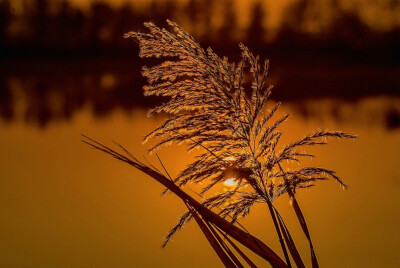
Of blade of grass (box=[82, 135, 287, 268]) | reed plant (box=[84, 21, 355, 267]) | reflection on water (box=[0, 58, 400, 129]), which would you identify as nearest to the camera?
blade of grass (box=[82, 135, 287, 268])

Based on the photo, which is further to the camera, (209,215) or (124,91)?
(124,91)

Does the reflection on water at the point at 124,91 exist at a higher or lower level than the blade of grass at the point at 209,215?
higher

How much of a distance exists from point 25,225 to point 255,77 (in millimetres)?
6421

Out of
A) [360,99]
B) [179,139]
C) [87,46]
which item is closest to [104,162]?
[179,139]

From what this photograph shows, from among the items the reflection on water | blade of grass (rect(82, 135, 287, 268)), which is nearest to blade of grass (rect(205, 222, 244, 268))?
blade of grass (rect(82, 135, 287, 268))

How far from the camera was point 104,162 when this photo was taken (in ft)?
36.0

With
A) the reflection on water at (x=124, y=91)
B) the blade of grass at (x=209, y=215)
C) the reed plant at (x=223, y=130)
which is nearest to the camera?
the blade of grass at (x=209, y=215)

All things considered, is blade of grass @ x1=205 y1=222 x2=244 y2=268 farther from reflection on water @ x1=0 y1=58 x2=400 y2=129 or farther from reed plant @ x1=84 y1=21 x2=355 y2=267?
reflection on water @ x1=0 y1=58 x2=400 y2=129

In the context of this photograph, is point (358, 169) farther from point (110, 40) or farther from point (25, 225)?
point (110, 40)

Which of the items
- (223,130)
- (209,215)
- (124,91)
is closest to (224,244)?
(209,215)

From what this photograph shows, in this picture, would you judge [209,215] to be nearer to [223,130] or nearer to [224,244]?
[224,244]

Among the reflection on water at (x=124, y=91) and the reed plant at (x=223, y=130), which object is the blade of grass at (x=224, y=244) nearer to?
the reed plant at (x=223, y=130)

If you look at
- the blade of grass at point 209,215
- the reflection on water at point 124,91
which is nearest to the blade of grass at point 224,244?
the blade of grass at point 209,215

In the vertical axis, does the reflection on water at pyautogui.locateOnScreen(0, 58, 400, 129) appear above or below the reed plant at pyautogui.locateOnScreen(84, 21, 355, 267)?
above
